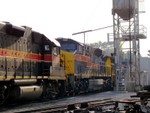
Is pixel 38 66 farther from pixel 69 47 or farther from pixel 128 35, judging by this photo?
pixel 128 35

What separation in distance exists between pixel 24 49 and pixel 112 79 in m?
18.8

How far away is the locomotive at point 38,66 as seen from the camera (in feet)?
52.1

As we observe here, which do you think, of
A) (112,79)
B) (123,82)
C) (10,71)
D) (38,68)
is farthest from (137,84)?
(10,71)

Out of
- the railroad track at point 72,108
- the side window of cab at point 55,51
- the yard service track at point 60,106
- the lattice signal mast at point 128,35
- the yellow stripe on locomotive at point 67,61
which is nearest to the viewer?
the railroad track at point 72,108

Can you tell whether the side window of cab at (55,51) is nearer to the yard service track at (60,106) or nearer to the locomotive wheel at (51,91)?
the locomotive wheel at (51,91)

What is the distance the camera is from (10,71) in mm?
16109

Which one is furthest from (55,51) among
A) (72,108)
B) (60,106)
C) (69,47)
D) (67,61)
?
(72,108)

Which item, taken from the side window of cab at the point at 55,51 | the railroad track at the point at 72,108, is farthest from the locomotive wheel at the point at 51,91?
the railroad track at the point at 72,108

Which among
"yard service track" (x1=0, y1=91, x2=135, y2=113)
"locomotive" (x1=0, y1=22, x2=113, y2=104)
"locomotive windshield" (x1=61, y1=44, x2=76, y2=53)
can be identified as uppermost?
"locomotive windshield" (x1=61, y1=44, x2=76, y2=53)

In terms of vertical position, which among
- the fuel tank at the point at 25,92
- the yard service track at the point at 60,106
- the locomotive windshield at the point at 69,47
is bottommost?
the yard service track at the point at 60,106

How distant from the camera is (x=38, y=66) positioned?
1875 centimetres

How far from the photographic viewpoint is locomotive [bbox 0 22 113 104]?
15.9 m

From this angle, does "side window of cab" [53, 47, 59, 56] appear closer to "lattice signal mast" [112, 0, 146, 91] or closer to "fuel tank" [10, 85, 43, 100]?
"fuel tank" [10, 85, 43, 100]

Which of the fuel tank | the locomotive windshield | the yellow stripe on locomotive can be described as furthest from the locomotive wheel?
the locomotive windshield
